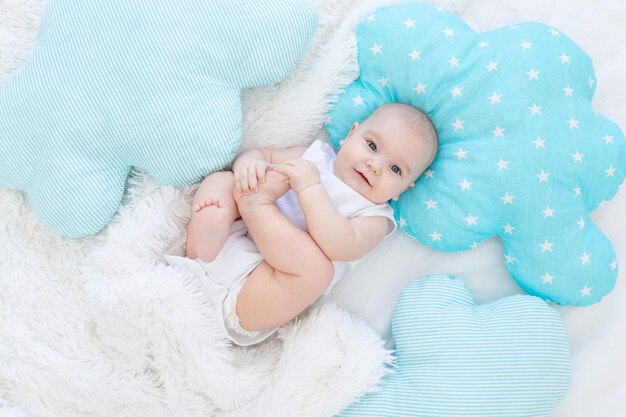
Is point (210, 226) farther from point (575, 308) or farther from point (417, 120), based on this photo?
point (575, 308)

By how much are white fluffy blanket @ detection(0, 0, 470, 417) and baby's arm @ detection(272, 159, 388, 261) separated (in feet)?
0.45

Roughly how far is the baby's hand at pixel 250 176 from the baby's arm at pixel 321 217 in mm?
38

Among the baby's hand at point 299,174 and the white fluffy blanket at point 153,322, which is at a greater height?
the baby's hand at point 299,174

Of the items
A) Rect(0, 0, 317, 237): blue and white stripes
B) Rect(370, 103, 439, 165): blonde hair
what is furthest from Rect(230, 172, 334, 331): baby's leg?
Rect(370, 103, 439, 165): blonde hair

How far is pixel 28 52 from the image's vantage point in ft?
4.06

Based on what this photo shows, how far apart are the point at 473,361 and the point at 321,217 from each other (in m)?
0.40

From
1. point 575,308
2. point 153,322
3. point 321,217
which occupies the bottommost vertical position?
point 153,322

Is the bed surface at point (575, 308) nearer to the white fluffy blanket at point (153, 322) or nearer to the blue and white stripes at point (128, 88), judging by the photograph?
the white fluffy blanket at point (153, 322)

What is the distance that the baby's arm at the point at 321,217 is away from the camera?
3.60 feet

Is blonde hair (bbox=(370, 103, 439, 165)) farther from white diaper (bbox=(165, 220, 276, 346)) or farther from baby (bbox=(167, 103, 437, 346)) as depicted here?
white diaper (bbox=(165, 220, 276, 346))

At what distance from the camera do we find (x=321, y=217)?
1097mm

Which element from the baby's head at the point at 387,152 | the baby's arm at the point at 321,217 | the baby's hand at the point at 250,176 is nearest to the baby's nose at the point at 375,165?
the baby's head at the point at 387,152

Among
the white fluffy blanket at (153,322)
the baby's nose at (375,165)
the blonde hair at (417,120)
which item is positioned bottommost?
the white fluffy blanket at (153,322)

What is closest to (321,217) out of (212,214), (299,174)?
(299,174)
